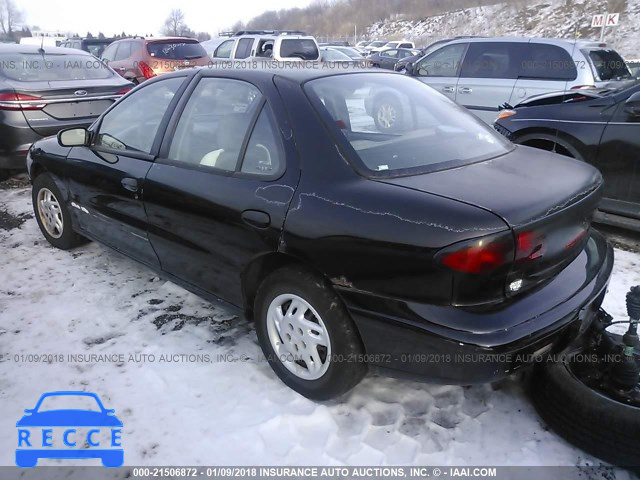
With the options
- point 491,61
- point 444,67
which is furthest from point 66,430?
point 444,67

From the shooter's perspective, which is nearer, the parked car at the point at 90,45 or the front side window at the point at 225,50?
the front side window at the point at 225,50

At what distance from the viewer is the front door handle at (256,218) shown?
2451 mm

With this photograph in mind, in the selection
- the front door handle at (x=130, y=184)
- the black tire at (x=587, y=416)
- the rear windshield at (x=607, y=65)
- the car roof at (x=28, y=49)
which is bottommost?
the black tire at (x=587, y=416)

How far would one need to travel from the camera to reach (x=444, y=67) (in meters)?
8.59

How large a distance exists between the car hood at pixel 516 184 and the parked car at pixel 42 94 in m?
5.32

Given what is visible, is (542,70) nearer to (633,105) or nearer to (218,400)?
(633,105)

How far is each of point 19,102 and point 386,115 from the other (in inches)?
194

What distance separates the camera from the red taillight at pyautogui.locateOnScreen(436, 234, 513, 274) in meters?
1.91

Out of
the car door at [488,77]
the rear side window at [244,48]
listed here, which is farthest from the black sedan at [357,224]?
the rear side window at [244,48]

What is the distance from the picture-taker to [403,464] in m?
2.22

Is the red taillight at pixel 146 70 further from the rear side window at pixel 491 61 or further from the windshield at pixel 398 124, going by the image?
the windshield at pixel 398 124

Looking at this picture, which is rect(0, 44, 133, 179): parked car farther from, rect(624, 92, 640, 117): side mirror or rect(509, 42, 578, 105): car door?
rect(624, 92, 640, 117): side mirror

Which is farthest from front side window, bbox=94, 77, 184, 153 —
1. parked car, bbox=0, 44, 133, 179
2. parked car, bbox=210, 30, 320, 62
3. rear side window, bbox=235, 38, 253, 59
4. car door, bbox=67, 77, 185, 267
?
rear side window, bbox=235, 38, 253, 59

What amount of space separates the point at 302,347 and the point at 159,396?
2.65ft
